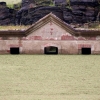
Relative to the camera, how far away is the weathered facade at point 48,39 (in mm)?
24375

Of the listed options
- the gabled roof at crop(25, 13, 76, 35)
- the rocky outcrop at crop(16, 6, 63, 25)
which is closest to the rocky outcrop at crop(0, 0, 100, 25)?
the rocky outcrop at crop(16, 6, 63, 25)

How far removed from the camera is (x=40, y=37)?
24.6 metres

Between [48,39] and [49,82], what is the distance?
12.3 metres

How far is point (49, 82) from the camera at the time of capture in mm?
12344

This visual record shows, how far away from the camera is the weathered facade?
24375mm

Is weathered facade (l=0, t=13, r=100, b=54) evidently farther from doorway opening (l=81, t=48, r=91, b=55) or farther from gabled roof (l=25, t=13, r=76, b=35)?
doorway opening (l=81, t=48, r=91, b=55)

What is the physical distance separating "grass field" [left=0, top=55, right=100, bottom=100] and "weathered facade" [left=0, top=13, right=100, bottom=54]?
23.0 feet

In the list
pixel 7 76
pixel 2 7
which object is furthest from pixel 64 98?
pixel 2 7

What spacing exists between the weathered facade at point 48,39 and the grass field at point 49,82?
702cm

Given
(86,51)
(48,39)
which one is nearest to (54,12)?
(86,51)

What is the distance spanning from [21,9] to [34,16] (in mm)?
2047

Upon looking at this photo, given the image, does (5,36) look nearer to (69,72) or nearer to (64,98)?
(69,72)

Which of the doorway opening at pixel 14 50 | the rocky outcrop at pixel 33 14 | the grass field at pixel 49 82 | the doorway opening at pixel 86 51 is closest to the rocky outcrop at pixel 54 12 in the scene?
the rocky outcrop at pixel 33 14

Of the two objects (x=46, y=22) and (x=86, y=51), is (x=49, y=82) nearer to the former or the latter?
(x=46, y=22)
